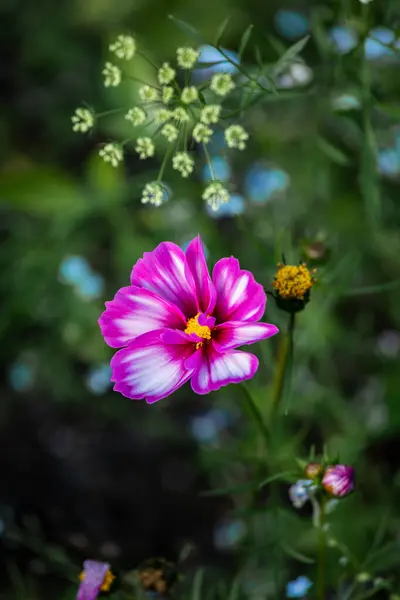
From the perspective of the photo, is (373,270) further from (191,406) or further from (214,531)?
(214,531)

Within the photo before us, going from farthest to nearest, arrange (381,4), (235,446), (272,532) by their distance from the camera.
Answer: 1. (235,446)
2. (381,4)
3. (272,532)

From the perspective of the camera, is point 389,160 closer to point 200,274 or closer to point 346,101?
point 346,101

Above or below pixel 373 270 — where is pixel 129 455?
below

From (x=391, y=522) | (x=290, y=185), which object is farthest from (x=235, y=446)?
(x=290, y=185)

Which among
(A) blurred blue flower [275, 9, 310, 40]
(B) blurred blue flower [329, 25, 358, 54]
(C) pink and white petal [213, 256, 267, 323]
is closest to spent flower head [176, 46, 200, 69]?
(C) pink and white petal [213, 256, 267, 323]

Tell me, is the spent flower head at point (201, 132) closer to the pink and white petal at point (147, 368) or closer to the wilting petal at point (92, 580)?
the pink and white petal at point (147, 368)

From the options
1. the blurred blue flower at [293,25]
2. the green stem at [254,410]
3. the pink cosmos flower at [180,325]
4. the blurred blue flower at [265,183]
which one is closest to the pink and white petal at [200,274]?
the pink cosmos flower at [180,325]

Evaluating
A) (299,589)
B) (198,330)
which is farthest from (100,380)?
(198,330)

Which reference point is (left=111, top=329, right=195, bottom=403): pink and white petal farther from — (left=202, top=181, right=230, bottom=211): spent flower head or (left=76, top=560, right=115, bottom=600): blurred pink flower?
(left=76, top=560, right=115, bottom=600): blurred pink flower
